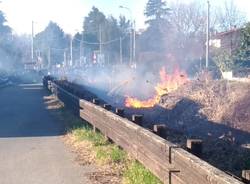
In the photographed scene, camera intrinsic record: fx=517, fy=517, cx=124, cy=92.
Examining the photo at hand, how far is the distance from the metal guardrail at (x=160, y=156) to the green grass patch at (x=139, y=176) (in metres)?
0.14

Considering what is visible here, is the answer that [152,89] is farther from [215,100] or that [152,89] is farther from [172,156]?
[172,156]

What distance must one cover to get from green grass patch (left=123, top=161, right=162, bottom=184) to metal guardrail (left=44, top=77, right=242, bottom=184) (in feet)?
0.45

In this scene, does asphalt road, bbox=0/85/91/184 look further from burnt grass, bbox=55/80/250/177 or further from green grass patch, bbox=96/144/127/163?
burnt grass, bbox=55/80/250/177

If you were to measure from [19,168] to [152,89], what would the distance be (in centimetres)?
2486

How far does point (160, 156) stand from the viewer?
21.3 feet

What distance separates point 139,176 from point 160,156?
0.84 meters

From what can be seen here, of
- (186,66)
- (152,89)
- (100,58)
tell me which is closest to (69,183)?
(152,89)

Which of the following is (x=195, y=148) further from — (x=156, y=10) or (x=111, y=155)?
(x=156, y=10)

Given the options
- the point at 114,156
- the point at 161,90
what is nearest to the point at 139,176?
the point at 114,156

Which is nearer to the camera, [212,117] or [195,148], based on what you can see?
[195,148]

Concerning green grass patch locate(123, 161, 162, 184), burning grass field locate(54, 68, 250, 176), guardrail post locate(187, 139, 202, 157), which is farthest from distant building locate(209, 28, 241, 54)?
guardrail post locate(187, 139, 202, 157)

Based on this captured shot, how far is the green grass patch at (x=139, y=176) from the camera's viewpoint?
7.00 metres

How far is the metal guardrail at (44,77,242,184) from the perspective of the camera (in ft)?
16.2

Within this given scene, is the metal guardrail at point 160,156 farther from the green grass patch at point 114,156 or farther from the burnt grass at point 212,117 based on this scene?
the burnt grass at point 212,117
